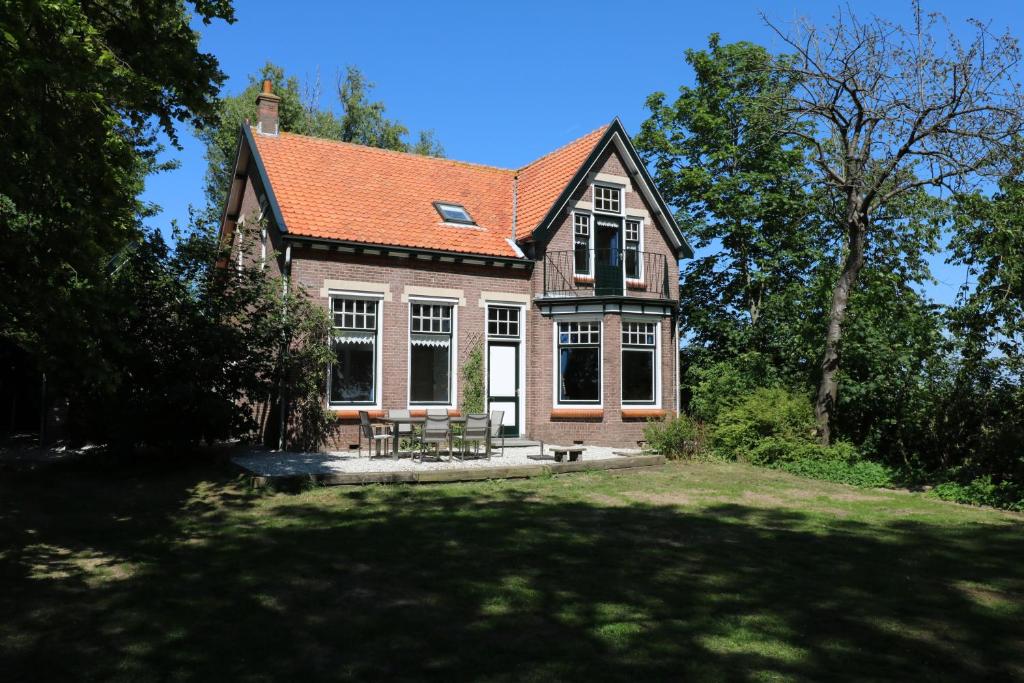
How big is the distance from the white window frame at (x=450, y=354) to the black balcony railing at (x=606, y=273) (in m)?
2.63

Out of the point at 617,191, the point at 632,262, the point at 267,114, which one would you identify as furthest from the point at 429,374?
the point at 267,114

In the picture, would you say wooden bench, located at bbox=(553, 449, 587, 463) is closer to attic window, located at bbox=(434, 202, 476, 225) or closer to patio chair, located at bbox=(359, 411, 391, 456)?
patio chair, located at bbox=(359, 411, 391, 456)

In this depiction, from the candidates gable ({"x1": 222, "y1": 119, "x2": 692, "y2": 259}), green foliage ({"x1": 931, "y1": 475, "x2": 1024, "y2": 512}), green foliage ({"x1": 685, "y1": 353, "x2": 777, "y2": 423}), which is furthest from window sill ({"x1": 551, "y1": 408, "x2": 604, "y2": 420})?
green foliage ({"x1": 931, "y1": 475, "x2": 1024, "y2": 512})

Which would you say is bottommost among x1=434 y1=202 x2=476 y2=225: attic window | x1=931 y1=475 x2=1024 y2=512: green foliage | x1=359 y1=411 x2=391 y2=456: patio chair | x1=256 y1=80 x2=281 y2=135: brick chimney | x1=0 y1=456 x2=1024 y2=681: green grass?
x1=0 y1=456 x2=1024 y2=681: green grass

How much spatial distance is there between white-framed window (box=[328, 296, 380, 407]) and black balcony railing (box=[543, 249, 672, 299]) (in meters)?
4.66

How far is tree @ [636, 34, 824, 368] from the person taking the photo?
74.9ft

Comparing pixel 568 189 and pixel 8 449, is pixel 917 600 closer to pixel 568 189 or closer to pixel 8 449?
pixel 568 189

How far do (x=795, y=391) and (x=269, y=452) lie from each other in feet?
39.7

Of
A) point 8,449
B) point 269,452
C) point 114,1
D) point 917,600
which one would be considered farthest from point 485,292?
point 917,600

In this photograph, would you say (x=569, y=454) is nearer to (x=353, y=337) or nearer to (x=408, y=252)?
(x=353, y=337)

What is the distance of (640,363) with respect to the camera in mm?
18609

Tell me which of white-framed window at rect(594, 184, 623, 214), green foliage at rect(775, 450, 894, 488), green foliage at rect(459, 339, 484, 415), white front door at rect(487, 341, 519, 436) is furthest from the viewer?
white-framed window at rect(594, 184, 623, 214)

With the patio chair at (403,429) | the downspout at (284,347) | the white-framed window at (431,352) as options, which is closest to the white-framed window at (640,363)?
the white-framed window at (431,352)

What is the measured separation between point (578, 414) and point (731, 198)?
1014 centimetres
